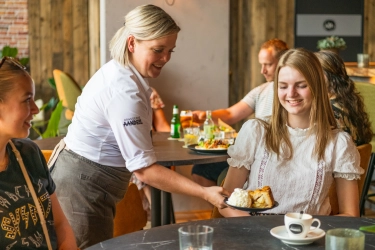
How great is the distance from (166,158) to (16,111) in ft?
4.76

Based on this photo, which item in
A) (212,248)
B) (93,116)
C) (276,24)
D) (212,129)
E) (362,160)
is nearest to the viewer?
(212,248)

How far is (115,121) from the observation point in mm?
2559

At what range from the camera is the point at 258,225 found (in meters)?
2.17

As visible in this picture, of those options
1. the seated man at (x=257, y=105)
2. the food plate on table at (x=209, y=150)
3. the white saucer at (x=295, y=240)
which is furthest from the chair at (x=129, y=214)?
the white saucer at (x=295, y=240)

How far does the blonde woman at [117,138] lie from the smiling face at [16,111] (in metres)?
0.52

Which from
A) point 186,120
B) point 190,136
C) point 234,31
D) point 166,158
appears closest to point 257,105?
point 186,120

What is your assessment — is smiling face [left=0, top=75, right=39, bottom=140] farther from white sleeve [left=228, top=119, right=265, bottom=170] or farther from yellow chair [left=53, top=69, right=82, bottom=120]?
yellow chair [left=53, top=69, right=82, bottom=120]

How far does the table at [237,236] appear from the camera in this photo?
198cm

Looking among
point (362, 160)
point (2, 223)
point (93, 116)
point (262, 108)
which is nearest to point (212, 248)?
point (2, 223)

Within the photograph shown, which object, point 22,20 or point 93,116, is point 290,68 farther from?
point 22,20

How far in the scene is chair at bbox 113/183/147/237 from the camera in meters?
3.45

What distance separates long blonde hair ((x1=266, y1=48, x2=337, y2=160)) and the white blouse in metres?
0.02

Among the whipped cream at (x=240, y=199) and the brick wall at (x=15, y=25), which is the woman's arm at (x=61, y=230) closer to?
the whipped cream at (x=240, y=199)

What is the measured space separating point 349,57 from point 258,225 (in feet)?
22.1
